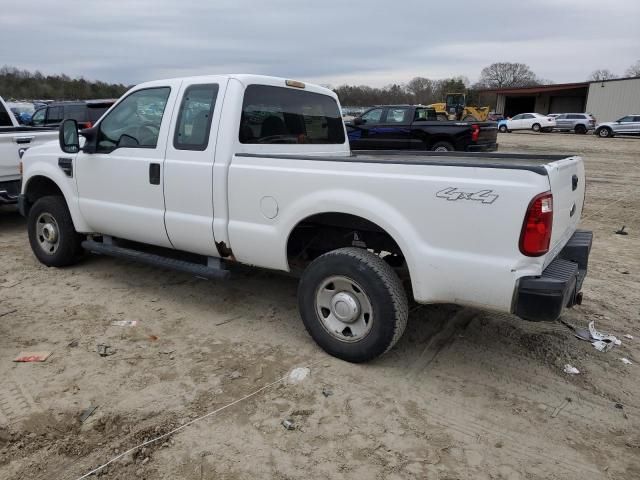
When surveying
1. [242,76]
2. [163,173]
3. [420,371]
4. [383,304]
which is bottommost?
[420,371]

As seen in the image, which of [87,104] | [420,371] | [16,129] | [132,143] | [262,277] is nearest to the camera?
[420,371]

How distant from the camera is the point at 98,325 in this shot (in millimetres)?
4227

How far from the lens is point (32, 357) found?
367cm

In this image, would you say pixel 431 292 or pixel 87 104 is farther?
pixel 87 104

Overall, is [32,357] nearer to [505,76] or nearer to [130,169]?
[130,169]

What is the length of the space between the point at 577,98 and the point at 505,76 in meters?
45.2

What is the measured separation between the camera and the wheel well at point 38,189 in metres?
5.61

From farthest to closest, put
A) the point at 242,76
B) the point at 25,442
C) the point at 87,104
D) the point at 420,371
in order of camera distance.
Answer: the point at 87,104, the point at 242,76, the point at 420,371, the point at 25,442

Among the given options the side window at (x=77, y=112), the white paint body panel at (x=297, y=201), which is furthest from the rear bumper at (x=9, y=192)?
the side window at (x=77, y=112)

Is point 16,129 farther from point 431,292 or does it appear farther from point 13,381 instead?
point 431,292

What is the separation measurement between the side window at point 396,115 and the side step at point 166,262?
1122 centimetres

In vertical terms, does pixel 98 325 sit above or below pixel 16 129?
below

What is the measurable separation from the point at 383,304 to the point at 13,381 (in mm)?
2484

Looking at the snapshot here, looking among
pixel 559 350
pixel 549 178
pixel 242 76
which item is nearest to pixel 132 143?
pixel 242 76
